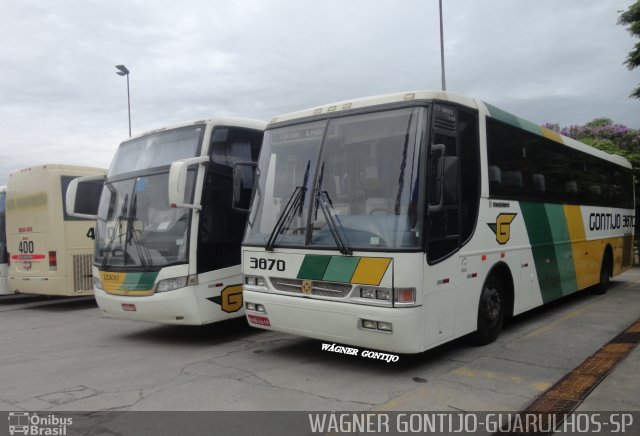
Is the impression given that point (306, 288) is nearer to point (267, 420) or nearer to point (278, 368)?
point (278, 368)

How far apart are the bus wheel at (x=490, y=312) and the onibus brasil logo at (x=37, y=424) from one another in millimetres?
4620

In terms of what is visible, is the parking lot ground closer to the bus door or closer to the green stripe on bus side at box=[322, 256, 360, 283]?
the bus door

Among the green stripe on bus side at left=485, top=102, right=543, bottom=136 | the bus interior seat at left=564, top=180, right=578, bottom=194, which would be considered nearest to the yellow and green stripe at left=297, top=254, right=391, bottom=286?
the green stripe on bus side at left=485, top=102, right=543, bottom=136

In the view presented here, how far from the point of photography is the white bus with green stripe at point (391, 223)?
5.38 m

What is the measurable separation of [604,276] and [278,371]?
8.64m

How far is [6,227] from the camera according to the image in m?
12.3

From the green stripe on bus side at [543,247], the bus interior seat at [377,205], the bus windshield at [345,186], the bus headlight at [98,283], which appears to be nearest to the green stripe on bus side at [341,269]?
the bus windshield at [345,186]

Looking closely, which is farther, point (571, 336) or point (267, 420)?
point (571, 336)

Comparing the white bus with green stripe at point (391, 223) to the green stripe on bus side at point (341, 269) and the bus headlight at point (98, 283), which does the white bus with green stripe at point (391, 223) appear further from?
the bus headlight at point (98, 283)

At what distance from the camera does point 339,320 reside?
5.63m

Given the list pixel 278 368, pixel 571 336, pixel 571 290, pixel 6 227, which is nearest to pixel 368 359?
pixel 278 368

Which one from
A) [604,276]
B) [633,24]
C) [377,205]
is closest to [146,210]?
[377,205]

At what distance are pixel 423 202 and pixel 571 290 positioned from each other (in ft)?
18.5

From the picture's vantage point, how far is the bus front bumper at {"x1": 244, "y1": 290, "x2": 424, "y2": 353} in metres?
5.27
